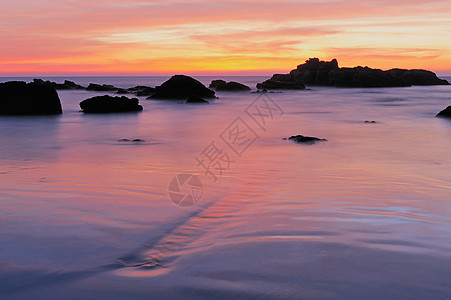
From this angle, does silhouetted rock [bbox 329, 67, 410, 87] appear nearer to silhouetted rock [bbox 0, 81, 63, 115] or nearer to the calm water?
silhouetted rock [bbox 0, 81, 63, 115]

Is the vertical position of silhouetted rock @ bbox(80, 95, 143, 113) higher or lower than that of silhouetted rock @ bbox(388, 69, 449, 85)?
lower

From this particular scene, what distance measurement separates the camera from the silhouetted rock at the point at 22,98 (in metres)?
18.6

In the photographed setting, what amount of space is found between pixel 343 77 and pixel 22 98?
5640cm

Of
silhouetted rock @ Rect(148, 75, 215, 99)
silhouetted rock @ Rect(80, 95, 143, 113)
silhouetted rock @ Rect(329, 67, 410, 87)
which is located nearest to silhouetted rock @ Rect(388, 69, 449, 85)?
silhouetted rock @ Rect(329, 67, 410, 87)

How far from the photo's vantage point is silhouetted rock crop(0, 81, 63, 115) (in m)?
18.6

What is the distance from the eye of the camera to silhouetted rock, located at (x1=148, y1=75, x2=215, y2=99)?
1296 inches

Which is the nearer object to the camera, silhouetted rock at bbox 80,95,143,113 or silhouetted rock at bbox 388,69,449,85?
silhouetted rock at bbox 80,95,143,113

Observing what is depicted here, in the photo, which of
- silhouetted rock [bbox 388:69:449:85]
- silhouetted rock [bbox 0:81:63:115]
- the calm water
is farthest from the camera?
silhouetted rock [bbox 388:69:449:85]

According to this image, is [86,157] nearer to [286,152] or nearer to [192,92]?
[286,152]

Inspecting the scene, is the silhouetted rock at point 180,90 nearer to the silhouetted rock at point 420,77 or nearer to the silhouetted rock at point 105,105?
the silhouetted rock at point 105,105

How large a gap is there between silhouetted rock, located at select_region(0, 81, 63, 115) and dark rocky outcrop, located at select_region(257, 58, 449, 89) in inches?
1614

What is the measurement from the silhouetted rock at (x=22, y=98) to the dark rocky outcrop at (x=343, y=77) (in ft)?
135

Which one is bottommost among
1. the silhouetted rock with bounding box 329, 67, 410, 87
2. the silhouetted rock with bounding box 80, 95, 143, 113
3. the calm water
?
the calm water

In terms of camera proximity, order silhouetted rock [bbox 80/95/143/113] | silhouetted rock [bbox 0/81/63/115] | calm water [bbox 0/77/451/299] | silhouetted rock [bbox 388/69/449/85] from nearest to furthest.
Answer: calm water [bbox 0/77/451/299]
silhouetted rock [bbox 0/81/63/115]
silhouetted rock [bbox 80/95/143/113]
silhouetted rock [bbox 388/69/449/85]
